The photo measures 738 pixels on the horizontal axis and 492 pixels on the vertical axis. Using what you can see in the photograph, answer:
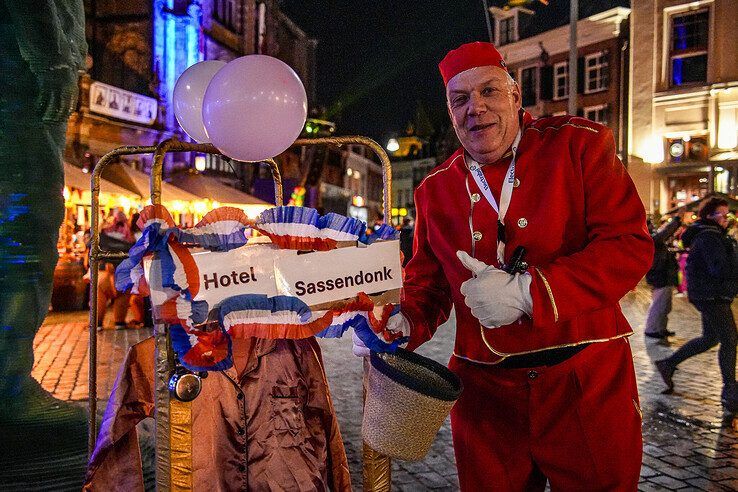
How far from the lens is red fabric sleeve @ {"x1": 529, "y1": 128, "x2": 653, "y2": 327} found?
6.26 feet

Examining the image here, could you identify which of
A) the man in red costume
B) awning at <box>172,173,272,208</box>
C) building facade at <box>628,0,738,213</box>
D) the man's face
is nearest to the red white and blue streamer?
the man in red costume

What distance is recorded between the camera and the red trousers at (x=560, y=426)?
2064 mm

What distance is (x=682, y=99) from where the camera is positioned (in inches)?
917

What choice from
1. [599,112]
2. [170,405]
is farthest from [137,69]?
[170,405]

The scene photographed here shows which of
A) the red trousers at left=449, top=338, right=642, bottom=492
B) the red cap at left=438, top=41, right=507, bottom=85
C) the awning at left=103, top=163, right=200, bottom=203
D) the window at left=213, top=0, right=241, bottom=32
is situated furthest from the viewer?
the window at left=213, top=0, right=241, bottom=32

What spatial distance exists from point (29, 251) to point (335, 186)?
40.7m

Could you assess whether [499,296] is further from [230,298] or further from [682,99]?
[682,99]

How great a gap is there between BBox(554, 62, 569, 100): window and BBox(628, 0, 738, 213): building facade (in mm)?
5260

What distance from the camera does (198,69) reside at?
121 inches

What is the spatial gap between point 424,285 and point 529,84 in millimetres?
30809

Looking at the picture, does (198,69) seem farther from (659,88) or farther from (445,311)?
(659,88)

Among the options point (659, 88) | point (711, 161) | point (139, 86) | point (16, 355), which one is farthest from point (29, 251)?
point (659, 88)

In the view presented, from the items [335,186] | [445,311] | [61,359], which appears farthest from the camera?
[335,186]

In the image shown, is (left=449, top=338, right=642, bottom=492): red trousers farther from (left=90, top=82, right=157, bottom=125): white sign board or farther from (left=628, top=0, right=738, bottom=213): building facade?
(left=628, top=0, right=738, bottom=213): building facade
